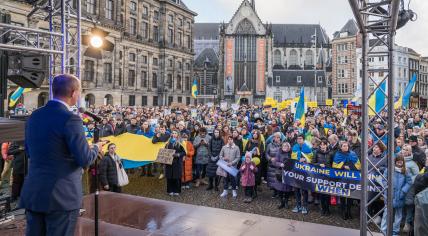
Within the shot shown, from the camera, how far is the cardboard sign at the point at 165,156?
10.4 metres

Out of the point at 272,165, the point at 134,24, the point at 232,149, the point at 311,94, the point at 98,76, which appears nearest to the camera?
the point at 272,165

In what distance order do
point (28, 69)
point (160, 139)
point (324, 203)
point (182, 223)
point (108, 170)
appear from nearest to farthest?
point (182, 223), point (28, 69), point (324, 203), point (108, 170), point (160, 139)

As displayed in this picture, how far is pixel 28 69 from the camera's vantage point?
7469mm

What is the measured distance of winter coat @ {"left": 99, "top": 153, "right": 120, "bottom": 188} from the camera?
362 inches

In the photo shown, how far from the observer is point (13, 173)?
894 centimetres

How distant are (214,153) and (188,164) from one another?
3.41 ft

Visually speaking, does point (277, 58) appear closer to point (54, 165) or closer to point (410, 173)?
point (410, 173)

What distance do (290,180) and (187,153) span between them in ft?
12.8

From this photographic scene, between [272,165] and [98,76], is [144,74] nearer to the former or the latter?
[98,76]

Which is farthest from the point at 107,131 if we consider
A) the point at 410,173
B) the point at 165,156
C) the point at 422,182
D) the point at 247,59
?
the point at 247,59

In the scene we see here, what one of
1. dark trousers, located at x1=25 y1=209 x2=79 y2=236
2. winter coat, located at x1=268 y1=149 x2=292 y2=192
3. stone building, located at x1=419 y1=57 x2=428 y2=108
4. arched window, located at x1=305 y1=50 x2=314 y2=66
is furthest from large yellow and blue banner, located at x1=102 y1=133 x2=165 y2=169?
stone building, located at x1=419 y1=57 x2=428 y2=108

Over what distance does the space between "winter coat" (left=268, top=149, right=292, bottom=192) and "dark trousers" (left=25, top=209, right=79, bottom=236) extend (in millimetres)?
7193

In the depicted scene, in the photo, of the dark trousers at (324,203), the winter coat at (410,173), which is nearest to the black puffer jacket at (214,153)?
the dark trousers at (324,203)

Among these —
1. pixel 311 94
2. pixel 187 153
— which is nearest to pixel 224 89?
pixel 311 94
